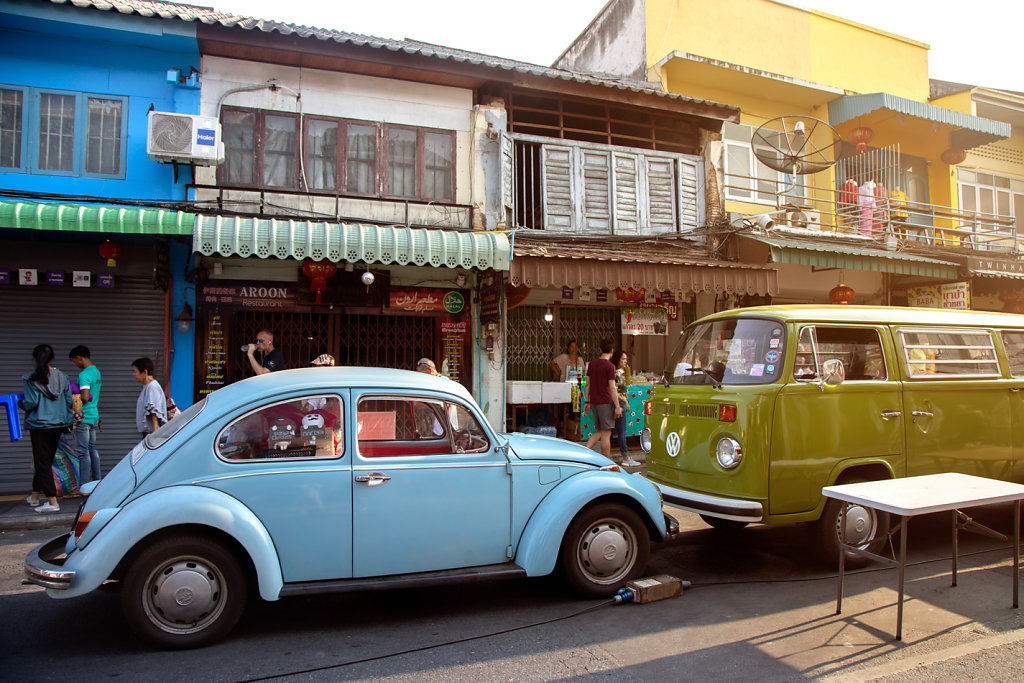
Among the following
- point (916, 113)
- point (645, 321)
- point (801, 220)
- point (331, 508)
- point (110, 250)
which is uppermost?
point (916, 113)

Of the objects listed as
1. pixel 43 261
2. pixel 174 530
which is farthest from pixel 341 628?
pixel 43 261

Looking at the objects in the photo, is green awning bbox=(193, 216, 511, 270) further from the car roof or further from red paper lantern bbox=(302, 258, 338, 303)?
the car roof

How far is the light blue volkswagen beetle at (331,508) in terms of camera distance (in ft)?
12.3

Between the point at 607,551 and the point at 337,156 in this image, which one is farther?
the point at 337,156

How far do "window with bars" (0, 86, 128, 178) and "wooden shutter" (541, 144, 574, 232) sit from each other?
6454 millimetres

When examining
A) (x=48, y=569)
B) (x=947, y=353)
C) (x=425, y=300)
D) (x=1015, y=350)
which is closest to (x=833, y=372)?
(x=947, y=353)

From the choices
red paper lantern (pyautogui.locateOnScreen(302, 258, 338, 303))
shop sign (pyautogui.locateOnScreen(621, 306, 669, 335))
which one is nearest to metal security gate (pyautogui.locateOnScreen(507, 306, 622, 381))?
shop sign (pyautogui.locateOnScreen(621, 306, 669, 335))

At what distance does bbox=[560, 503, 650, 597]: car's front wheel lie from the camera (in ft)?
15.0

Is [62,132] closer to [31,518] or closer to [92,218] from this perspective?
[92,218]

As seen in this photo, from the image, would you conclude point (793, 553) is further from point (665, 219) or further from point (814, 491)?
point (665, 219)

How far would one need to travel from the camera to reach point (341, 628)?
13.8 feet

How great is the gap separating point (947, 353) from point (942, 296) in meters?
9.63

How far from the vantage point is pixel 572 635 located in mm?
4066

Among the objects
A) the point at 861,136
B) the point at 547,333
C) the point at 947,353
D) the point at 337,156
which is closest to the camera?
the point at 947,353
